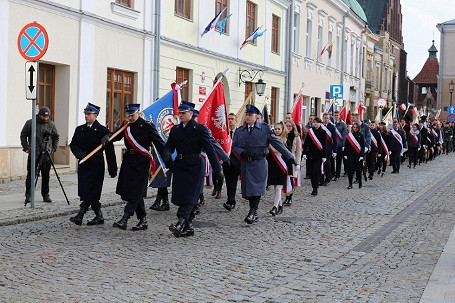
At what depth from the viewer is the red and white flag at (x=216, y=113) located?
13.1 meters

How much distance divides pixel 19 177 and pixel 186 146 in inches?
291

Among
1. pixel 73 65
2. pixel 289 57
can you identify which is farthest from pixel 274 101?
pixel 73 65

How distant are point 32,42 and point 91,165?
2622 mm

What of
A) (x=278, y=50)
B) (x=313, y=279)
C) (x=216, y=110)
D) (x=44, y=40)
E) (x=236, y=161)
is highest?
(x=278, y=50)

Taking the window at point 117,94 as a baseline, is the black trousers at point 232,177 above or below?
below

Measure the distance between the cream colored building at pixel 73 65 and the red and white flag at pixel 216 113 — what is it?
16.6ft

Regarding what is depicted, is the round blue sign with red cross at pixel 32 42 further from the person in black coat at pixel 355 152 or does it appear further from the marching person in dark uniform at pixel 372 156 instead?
the marching person in dark uniform at pixel 372 156

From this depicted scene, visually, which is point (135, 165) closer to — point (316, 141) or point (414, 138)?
point (316, 141)

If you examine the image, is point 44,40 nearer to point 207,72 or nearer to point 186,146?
point 186,146

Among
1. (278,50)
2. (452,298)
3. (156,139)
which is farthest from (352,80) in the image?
(452,298)

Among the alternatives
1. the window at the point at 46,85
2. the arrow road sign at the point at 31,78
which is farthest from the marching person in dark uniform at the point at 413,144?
the arrow road sign at the point at 31,78

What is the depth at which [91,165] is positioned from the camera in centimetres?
1068

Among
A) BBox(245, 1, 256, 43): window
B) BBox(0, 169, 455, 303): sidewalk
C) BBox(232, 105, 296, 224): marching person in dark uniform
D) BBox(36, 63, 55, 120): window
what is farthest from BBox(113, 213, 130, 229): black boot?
BBox(245, 1, 256, 43): window

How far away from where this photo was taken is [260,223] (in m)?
11.5
